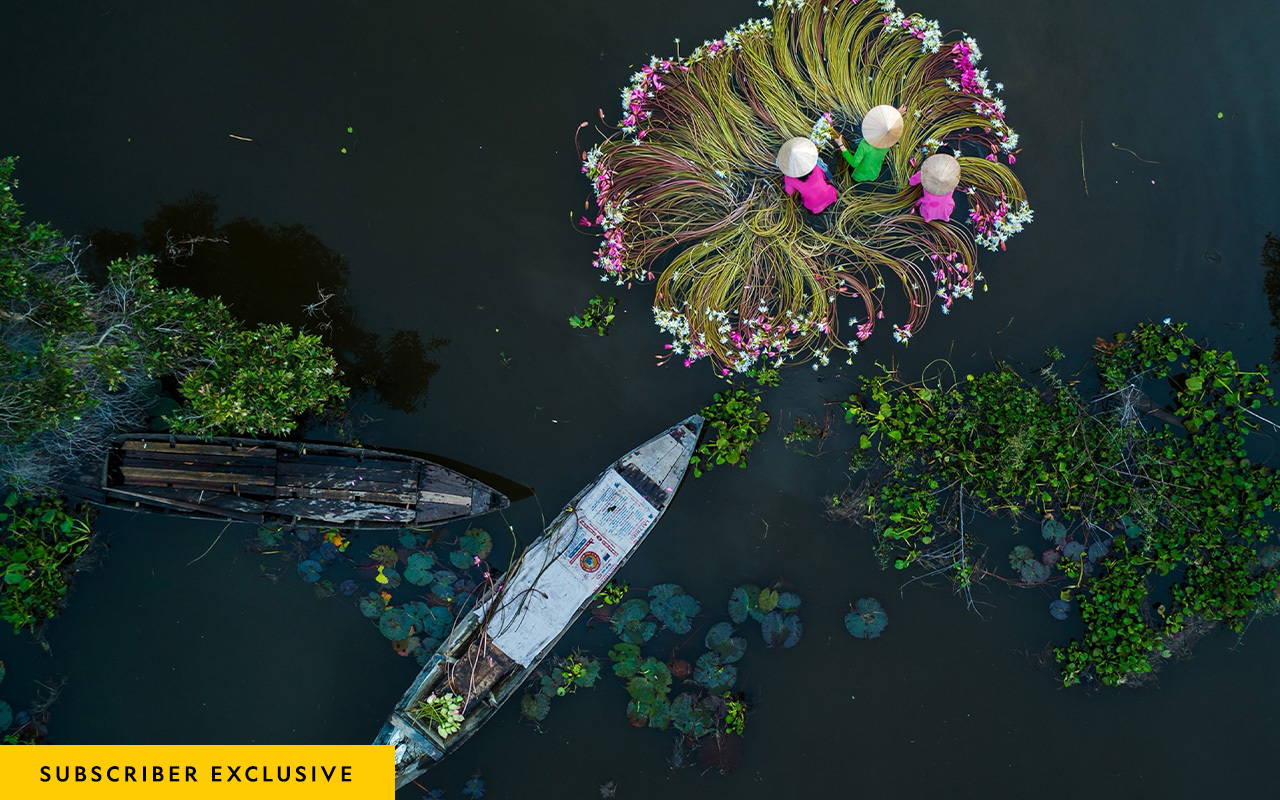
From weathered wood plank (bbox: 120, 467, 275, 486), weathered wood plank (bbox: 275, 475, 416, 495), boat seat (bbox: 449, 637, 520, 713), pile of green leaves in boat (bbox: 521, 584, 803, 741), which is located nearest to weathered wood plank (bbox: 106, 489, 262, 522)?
weathered wood plank (bbox: 120, 467, 275, 486)

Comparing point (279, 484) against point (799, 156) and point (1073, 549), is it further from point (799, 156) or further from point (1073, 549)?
point (1073, 549)

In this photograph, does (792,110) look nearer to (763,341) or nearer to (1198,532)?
(763,341)

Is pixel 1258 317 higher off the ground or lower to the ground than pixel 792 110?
higher

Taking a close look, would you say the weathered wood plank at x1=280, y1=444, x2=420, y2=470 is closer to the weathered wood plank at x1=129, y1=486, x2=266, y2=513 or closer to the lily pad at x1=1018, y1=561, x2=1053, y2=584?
the weathered wood plank at x1=129, y1=486, x2=266, y2=513

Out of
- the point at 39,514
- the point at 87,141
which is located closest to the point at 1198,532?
the point at 39,514

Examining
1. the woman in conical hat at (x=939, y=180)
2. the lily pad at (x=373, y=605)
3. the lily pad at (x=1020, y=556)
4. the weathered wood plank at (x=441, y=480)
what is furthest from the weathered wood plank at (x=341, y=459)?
the lily pad at (x=1020, y=556)

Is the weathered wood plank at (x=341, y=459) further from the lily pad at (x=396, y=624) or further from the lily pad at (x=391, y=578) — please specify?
the lily pad at (x=396, y=624)
